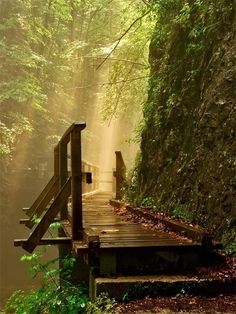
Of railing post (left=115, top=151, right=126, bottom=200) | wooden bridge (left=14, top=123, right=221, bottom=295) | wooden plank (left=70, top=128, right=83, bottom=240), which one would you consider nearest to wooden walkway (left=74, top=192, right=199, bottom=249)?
wooden bridge (left=14, top=123, right=221, bottom=295)

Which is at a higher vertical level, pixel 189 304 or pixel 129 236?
pixel 129 236

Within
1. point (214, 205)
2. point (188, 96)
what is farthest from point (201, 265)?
point (188, 96)

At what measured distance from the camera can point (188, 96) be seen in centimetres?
888

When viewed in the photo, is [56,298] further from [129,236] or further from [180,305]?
[180,305]

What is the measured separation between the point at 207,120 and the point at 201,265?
3.08 meters

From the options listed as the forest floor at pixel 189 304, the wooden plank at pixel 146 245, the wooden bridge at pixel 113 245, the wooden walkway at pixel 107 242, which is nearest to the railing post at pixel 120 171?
Result: the wooden walkway at pixel 107 242

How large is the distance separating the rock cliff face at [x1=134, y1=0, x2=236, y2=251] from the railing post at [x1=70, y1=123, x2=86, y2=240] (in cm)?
206


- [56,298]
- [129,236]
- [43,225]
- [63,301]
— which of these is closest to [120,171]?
[43,225]

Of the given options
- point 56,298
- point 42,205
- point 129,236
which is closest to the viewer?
point 56,298

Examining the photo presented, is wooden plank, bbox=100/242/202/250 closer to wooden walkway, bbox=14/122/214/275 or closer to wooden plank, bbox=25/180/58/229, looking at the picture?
wooden walkway, bbox=14/122/214/275

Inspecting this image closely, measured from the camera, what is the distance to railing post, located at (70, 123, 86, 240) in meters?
5.76

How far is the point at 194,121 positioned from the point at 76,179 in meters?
3.34

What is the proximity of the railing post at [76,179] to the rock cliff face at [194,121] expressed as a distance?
2.06 meters

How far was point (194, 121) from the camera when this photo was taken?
818cm
